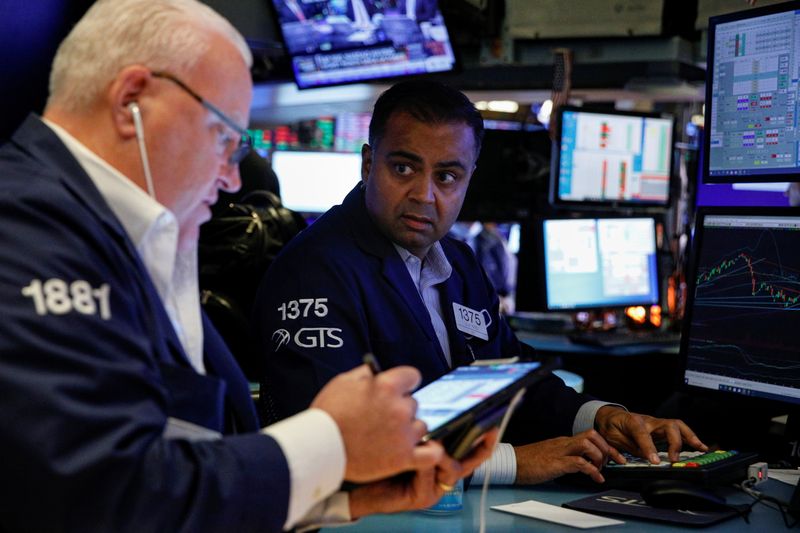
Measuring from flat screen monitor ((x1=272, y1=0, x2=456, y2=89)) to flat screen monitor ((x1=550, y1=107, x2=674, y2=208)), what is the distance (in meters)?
0.77

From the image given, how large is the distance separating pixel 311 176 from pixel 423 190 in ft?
16.4

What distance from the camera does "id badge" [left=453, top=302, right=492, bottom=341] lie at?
241 cm

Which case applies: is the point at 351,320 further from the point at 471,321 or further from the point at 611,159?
the point at 611,159

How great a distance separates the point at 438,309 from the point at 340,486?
1187 millimetres

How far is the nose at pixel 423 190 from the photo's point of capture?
229cm

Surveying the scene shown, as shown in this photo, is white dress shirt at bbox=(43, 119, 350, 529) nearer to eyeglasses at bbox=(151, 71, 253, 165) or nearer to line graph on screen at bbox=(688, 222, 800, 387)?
eyeglasses at bbox=(151, 71, 253, 165)

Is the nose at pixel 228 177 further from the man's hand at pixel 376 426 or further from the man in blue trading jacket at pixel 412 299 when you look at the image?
the man in blue trading jacket at pixel 412 299

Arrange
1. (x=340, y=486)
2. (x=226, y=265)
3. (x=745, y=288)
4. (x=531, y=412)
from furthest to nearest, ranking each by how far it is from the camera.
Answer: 1. (x=226, y=265)
2. (x=531, y=412)
3. (x=745, y=288)
4. (x=340, y=486)

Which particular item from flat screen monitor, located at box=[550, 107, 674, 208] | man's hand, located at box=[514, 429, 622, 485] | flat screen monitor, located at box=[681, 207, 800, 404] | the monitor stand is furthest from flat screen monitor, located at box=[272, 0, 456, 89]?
man's hand, located at box=[514, 429, 622, 485]

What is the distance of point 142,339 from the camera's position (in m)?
1.11

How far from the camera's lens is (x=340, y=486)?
4.17 ft

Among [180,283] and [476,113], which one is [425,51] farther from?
[180,283]

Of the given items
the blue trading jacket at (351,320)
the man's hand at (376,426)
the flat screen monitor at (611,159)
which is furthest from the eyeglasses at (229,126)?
the flat screen monitor at (611,159)

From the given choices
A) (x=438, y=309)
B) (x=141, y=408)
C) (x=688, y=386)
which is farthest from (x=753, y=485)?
(x=141, y=408)
